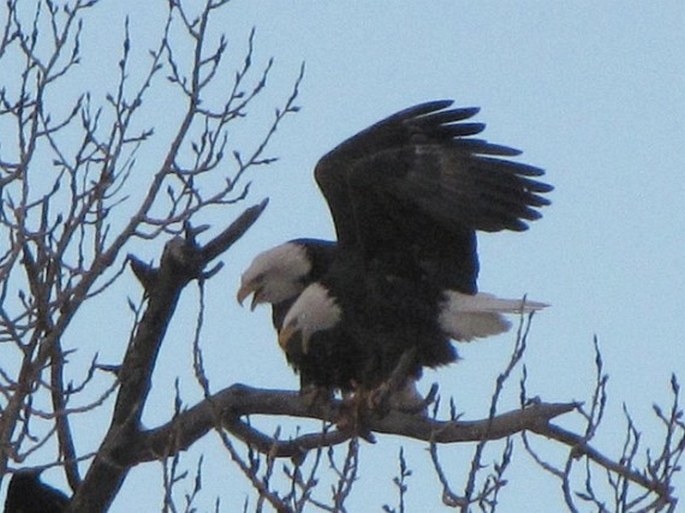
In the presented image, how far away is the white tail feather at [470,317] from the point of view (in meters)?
6.20

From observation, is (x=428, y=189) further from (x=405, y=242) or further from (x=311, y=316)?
(x=311, y=316)

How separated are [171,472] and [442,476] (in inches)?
25.2

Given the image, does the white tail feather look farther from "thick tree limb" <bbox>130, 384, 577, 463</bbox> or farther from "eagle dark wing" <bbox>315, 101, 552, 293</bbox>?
"thick tree limb" <bbox>130, 384, 577, 463</bbox>

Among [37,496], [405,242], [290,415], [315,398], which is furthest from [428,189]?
[37,496]

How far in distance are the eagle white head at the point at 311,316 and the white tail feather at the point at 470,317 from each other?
0.41m

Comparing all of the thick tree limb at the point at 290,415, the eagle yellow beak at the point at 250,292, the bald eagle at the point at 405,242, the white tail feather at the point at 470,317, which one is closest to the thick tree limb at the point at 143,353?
the thick tree limb at the point at 290,415

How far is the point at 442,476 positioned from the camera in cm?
419

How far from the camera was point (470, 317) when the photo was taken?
6238mm

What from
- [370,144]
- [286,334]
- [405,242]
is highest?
[370,144]

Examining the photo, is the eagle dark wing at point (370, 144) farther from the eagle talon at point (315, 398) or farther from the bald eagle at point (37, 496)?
the bald eagle at point (37, 496)

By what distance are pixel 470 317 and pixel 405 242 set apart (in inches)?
16.4

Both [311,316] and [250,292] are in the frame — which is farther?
[250,292]

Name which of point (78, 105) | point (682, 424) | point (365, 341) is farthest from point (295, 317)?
point (682, 424)

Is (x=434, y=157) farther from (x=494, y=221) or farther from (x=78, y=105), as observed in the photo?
(x=78, y=105)
